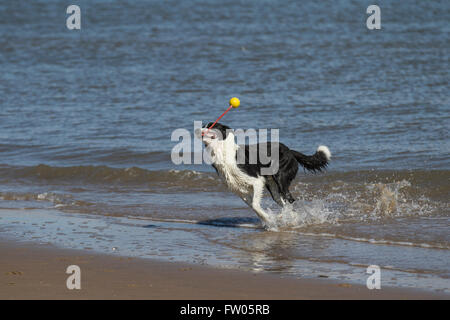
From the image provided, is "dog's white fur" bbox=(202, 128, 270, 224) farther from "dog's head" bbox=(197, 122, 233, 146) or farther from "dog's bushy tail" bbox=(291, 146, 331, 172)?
"dog's bushy tail" bbox=(291, 146, 331, 172)

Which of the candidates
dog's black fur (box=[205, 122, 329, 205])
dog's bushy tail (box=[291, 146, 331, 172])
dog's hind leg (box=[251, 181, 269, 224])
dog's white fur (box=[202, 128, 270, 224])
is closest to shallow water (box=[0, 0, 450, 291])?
dog's hind leg (box=[251, 181, 269, 224])

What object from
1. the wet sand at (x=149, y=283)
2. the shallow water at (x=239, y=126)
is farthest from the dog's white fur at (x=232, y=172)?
the wet sand at (x=149, y=283)

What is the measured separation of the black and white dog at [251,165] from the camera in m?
7.61

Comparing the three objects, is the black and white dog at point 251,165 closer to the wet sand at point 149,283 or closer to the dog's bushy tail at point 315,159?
the dog's bushy tail at point 315,159

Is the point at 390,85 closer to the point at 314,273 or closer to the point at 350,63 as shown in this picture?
the point at 350,63

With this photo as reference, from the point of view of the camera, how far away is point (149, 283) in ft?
19.0

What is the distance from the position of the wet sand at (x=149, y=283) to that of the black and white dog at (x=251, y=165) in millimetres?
1662

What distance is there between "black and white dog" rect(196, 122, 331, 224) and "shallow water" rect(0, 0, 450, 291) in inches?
13.3

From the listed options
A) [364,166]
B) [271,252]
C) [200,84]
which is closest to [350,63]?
[200,84]

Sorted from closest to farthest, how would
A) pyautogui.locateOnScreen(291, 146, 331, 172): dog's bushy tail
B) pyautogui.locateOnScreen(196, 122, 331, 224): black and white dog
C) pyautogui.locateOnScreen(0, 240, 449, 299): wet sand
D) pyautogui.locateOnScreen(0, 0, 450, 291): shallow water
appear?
pyautogui.locateOnScreen(0, 240, 449, 299): wet sand → pyautogui.locateOnScreen(0, 0, 450, 291): shallow water → pyautogui.locateOnScreen(196, 122, 331, 224): black and white dog → pyautogui.locateOnScreen(291, 146, 331, 172): dog's bushy tail

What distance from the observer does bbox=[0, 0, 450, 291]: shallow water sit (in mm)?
7367

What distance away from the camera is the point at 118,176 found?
36.5 ft

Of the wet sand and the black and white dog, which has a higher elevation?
the black and white dog
